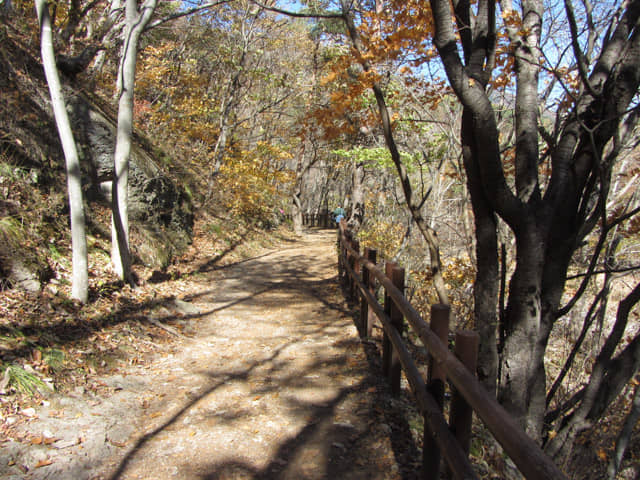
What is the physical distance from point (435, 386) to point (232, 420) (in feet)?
6.99

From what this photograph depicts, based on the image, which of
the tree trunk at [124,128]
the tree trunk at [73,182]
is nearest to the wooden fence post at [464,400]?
the tree trunk at [73,182]

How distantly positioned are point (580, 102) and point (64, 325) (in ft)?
20.6

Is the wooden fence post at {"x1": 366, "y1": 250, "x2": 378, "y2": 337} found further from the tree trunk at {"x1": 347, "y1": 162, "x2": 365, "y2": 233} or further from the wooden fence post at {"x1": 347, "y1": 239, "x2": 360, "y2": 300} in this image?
the tree trunk at {"x1": 347, "y1": 162, "x2": 365, "y2": 233}

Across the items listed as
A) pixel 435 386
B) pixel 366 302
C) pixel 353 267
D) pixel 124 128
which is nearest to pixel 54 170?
pixel 124 128

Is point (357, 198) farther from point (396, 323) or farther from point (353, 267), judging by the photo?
point (396, 323)

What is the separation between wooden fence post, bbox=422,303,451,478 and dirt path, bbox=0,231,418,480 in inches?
16.5

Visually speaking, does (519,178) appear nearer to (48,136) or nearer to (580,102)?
(580,102)

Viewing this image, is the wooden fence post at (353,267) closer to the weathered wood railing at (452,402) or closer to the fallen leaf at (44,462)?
the weathered wood railing at (452,402)

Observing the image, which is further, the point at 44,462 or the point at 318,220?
the point at 318,220

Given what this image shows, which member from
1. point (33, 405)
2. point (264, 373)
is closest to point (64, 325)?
point (33, 405)

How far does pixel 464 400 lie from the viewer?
2.49 meters

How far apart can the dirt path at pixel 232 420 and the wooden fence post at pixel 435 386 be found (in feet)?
1.38

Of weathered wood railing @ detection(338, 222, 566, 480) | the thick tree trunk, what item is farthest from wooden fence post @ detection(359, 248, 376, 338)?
the thick tree trunk

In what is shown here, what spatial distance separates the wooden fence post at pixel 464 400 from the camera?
2498mm
